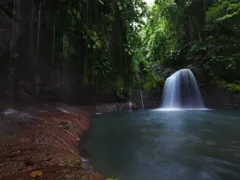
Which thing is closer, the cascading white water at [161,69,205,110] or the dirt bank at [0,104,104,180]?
the dirt bank at [0,104,104,180]

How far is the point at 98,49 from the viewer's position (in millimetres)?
10969

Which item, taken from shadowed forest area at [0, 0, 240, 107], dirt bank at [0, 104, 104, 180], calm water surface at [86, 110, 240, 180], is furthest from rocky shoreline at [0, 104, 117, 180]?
shadowed forest area at [0, 0, 240, 107]

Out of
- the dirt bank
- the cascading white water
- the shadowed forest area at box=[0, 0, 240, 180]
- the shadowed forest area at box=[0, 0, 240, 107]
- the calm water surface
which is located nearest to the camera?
the dirt bank

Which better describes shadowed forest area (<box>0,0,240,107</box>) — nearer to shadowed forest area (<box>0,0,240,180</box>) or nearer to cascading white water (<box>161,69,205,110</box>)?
shadowed forest area (<box>0,0,240,180</box>)

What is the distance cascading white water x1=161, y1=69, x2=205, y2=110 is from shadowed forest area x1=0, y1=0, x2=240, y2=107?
77 centimetres

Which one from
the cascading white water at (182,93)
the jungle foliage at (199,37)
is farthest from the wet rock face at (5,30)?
the cascading white water at (182,93)

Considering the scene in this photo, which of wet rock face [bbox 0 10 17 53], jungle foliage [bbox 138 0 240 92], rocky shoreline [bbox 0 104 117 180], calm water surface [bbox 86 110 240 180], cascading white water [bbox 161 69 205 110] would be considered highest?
jungle foliage [bbox 138 0 240 92]

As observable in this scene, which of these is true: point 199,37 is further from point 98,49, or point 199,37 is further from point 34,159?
point 34,159

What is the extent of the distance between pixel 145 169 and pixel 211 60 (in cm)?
1396

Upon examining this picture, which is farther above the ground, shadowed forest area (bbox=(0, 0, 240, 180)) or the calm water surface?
shadowed forest area (bbox=(0, 0, 240, 180))

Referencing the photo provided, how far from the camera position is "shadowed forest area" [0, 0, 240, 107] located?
27.4 feet

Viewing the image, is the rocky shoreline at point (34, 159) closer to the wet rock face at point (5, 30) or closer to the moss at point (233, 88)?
the wet rock face at point (5, 30)

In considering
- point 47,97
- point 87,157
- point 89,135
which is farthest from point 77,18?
point 87,157

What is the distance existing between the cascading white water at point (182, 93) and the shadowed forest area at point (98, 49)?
77 cm
